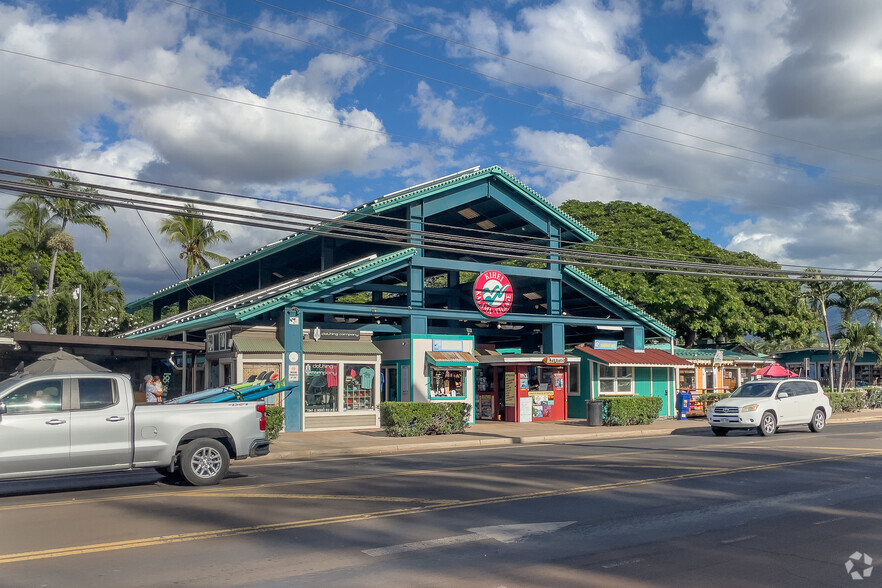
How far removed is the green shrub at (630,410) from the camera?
27.3 metres

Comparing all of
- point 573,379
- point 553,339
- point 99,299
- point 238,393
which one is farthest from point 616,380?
point 99,299

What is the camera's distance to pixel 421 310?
89.5ft

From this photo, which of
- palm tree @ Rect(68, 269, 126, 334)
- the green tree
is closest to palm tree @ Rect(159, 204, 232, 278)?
palm tree @ Rect(68, 269, 126, 334)

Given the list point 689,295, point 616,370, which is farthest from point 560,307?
point 689,295

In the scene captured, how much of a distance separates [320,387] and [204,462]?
12737 mm

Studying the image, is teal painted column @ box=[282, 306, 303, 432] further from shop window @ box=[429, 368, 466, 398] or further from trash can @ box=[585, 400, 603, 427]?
trash can @ box=[585, 400, 603, 427]

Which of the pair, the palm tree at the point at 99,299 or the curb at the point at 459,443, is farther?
the palm tree at the point at 99,299

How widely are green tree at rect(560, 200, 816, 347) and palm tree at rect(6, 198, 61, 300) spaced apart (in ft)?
108

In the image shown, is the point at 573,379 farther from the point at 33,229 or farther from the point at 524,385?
the point at 33,229

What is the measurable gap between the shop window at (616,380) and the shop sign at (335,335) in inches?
429

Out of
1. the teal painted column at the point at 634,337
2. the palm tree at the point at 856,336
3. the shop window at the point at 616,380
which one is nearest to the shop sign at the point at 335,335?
the shop window at the point at 616,380

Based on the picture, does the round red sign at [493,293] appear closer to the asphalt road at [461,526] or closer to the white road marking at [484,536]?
the asphalt road at [461,526]

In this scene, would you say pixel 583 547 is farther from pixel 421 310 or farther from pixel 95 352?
pixel 95 352

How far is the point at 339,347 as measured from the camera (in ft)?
85.4
